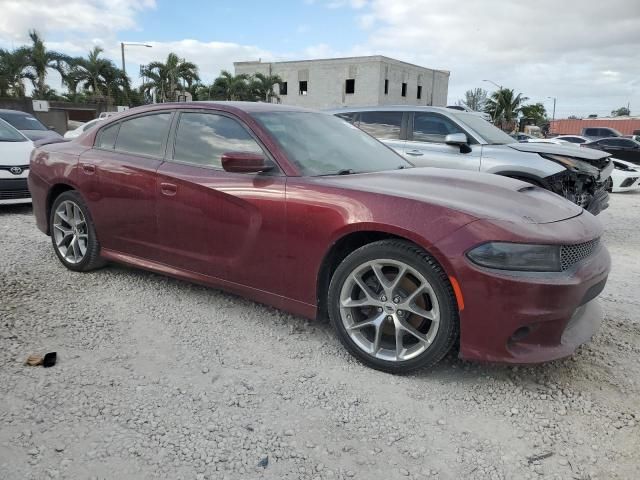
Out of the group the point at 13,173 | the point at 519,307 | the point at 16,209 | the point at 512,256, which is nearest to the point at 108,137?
the point at 512,256

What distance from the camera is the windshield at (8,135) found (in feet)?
26.3

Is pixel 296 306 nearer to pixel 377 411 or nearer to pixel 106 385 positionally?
pixel 377 411

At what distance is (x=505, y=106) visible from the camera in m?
55.0

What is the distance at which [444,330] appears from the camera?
108 inches

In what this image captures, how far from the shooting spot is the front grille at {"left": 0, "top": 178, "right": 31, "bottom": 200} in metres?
7.29

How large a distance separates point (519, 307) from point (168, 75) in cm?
3800

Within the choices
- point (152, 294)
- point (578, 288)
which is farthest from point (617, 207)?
point (152, 294)

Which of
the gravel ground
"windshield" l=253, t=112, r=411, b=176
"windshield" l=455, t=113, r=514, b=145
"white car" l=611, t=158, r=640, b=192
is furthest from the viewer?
"white car" l=611, t=158, r=640, b=192

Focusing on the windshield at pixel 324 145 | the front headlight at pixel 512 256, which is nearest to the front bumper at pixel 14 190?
the windshield at pixel 324 145

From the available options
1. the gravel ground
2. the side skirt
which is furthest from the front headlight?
the side skirt

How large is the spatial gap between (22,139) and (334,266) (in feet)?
23.2

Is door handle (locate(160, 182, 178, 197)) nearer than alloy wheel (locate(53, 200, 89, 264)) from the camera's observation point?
Yes

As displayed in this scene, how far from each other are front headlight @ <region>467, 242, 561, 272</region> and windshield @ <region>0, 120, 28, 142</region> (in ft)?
25.8

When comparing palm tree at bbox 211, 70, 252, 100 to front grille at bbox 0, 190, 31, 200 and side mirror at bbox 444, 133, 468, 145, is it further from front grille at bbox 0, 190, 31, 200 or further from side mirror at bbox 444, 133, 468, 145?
side mirror at bbox 444, 133, 468, 145
